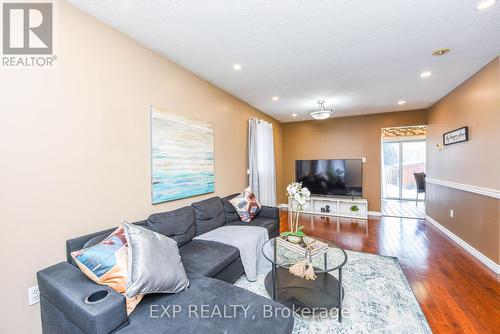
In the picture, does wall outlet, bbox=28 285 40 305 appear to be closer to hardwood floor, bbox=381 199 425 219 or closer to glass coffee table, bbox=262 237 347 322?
glass coffee table, bbox=262 237 347 322

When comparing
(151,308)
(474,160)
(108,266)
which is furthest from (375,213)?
(108,266)

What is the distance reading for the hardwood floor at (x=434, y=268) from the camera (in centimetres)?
187

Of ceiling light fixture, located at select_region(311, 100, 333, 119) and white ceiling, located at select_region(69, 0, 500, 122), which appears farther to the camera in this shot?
ceiling light fixture, located at select_region(311, 100, 333, 119)

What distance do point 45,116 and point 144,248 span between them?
3.96 ft

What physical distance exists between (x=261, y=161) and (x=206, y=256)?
2.98 metres

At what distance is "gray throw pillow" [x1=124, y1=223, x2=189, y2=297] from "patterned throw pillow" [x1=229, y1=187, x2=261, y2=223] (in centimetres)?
168

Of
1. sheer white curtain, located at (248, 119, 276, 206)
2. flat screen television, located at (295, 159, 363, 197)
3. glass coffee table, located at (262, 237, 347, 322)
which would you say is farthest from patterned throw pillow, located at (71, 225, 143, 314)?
flat screen television, located at (295, 159, 363, 197)

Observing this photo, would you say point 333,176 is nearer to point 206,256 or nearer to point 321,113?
point 321,113

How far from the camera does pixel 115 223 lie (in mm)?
2047

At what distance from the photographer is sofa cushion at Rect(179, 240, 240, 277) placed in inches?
75.4

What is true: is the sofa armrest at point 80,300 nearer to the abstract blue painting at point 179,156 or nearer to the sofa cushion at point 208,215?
the abstract blue painting at point 179,156

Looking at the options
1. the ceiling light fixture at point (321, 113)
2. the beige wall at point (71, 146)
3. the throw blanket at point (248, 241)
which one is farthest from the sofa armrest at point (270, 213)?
the ceiling light fixture at point (321, 113)

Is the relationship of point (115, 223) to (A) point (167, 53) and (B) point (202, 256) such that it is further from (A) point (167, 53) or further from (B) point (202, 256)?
(A) point (167, 53)

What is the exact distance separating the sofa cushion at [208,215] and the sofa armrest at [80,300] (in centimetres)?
139
